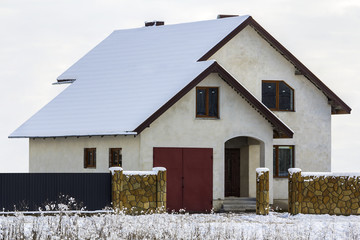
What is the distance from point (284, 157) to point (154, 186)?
868cm

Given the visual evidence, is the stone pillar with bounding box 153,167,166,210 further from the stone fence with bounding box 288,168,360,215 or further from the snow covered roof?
the stone fence with bounding box 288,168,360,215

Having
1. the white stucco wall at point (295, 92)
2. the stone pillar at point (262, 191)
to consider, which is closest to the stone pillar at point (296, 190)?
the stone pillar at point (262, 191)

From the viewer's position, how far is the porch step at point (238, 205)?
34375 mm

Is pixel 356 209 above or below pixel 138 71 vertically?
below

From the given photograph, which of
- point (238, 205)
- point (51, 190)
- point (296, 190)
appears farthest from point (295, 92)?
point (51, 190)

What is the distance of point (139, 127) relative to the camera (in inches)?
1276

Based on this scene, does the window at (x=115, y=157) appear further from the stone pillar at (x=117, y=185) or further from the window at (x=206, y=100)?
the stone pillar at (x=117, y=185)

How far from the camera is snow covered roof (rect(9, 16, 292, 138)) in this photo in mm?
34875

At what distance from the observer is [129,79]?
38.3m

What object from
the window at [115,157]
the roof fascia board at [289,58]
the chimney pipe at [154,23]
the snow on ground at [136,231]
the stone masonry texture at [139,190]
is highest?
the chimney pipe at [154,23]

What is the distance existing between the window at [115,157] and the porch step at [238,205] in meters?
4.35

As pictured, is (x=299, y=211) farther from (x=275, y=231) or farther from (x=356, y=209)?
(x=275, y=231)

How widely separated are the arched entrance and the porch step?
1281 mm

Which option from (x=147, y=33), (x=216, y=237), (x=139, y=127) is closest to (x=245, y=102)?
(x=139, y=127)
